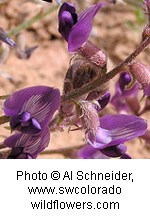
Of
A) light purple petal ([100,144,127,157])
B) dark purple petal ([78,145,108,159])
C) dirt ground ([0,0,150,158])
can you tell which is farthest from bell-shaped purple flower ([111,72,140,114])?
dirt ground ([0,0,150,158])

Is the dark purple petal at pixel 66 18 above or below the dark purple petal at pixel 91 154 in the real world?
above

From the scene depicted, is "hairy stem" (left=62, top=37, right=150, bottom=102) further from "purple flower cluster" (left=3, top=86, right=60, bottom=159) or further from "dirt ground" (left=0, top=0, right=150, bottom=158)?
"dirt ground" (left=0, top=0, right=150, bottom=158)

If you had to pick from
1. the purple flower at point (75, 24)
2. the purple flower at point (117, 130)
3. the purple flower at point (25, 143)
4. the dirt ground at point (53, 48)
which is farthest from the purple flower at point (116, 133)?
the dirt ground at point (53, 48)

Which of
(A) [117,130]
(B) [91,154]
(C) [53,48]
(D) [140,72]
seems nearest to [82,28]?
(D) [140,72]

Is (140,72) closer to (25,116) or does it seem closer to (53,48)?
(25,116)

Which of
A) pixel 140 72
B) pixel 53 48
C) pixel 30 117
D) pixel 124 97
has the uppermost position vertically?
pixel 140 72

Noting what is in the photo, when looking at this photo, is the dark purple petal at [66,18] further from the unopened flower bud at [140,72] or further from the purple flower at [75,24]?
the unopened flower bud at [140,72]

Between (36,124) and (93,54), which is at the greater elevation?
(93,54)
